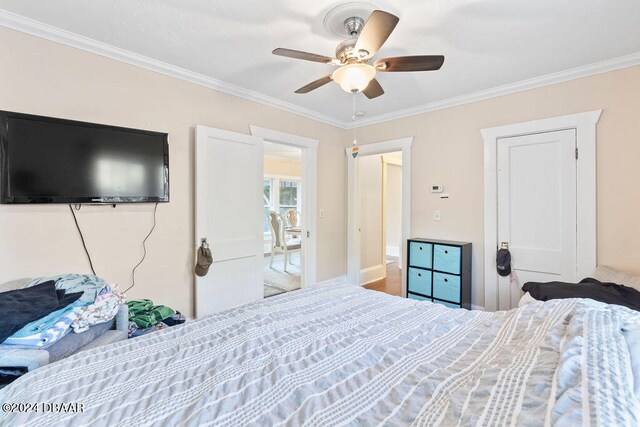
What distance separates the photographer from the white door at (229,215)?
2816mm

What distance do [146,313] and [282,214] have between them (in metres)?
5.12

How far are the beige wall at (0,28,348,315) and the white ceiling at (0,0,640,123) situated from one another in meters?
0.23

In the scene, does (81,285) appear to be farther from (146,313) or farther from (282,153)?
(282,153)

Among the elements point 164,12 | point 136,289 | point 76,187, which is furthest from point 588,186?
point 76,187

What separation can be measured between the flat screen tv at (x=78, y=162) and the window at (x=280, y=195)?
436cm

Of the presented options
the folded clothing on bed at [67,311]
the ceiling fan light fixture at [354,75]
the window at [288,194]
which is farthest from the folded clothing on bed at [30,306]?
the window at [288,194]

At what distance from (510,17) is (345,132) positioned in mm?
2695

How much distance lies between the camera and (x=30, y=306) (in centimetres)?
161

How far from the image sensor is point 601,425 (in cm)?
57

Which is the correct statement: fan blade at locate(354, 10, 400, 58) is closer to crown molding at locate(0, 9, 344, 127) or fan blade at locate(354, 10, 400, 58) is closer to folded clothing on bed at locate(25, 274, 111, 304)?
crown molding at locate(0, 9, 344, 127)

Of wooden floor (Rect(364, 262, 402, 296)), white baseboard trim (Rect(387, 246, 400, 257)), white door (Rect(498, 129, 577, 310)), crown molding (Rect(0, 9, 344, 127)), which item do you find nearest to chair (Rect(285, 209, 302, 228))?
white baseboard trim (Rect(387, 246, 400, 257))

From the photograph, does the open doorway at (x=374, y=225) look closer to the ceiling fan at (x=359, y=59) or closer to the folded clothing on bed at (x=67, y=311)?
the ceiling fan at (x=359, y=59)

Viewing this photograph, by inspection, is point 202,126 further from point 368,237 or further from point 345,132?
point 368,237

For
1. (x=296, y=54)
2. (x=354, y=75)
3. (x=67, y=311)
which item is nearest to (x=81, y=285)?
(x=67, y=311)
